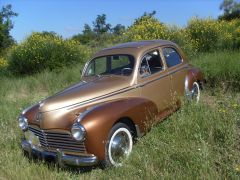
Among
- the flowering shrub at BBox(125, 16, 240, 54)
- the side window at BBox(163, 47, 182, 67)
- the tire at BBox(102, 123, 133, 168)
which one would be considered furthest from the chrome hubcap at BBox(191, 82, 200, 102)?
the flowering shrub at BBox(125, 16, 240, 54)

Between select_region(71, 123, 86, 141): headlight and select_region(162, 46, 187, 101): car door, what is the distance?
7.73 feet

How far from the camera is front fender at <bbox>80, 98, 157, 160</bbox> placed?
482 centimetres

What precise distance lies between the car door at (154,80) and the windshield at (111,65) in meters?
0.23

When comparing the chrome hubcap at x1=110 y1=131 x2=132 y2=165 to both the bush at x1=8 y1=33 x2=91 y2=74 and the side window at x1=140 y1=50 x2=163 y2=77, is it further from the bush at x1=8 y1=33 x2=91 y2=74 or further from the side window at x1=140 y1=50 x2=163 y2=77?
the bush at x1=8 y1=33 x2=91 y2=74

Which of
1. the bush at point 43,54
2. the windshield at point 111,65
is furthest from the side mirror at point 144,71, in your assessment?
the bush at point 43,54

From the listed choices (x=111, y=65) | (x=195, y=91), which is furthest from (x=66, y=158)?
(x=195, y=91)

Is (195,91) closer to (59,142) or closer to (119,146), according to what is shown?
(119,146)

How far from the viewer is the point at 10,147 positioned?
6.12 metres

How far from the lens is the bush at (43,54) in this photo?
15180mm

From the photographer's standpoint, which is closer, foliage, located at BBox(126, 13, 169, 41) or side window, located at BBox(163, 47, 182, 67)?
A: side window, located at BBox(163, 47, 182, 67)

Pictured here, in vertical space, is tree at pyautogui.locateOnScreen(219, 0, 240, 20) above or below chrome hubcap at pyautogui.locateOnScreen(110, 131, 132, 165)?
above

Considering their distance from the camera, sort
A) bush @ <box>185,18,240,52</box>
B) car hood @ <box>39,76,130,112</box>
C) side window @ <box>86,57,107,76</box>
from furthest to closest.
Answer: bush @ <box>185,18,240,52</box> → side window @ <box>86,57,107,76</box> → car hood @ <box>39,76,130,112</box>

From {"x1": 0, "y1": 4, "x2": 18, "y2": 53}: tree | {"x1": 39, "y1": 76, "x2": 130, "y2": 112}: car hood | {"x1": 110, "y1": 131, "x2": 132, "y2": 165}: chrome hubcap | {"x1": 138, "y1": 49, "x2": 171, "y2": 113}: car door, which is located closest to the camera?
{"x1": 110, "y1": 131, "x2": 132, "y2": 165}: chrome hubcap

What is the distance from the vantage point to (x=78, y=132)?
15.8 ft
